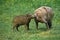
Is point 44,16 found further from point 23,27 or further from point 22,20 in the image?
point 23,27

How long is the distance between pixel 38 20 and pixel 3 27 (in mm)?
1962

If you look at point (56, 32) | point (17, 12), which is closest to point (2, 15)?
point (17, 12)

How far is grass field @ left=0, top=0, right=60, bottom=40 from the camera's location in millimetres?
14180

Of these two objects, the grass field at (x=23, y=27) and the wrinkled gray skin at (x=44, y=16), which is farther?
the wrinkled gray skin at (x=44, y=16)

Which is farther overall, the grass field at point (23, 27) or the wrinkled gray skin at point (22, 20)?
the wrinkled gray skin at point (22, 20)

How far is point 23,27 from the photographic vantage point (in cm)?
1609

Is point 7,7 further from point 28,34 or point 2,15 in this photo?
point 28,34

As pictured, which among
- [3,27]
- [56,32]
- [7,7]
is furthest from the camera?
[7,7]

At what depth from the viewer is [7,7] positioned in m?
21.2

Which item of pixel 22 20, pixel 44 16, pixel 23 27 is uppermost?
pixel 44 16

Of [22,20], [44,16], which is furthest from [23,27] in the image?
[44,16]

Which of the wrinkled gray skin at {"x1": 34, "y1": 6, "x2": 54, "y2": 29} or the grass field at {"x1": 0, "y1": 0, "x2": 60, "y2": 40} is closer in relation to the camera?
the grass field at {"x1": 0, "y1": 0, "x2": 60, "y2": 40}

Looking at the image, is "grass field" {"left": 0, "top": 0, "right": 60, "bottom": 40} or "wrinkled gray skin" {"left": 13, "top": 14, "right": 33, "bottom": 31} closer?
"grass field" {"left": 0, "top": 0, "right": 60, "bottom": 40}

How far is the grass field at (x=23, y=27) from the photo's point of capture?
14180 mm
